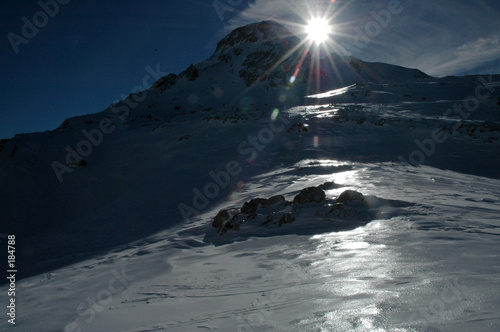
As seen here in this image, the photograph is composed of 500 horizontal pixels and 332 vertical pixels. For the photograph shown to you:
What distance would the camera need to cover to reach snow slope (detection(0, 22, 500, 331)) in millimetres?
2098

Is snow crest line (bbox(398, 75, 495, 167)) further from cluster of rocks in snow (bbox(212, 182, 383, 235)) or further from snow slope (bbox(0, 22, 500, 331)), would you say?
cluster of rocks in snow (bbox(212, 182, 383, 235))

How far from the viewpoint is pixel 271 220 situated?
17.0 feet

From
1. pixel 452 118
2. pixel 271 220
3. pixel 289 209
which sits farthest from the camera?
pixel 452 118

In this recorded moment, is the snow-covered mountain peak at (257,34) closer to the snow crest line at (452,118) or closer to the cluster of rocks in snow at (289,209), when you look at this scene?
the snow crest line at (452,118)

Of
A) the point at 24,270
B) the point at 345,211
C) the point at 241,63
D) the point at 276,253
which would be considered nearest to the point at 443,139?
the point at 345,211

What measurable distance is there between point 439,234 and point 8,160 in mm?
17110

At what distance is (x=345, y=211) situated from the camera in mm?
4906

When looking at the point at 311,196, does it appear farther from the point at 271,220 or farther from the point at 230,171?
the point at 230,171

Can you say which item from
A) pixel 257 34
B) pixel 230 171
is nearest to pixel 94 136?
pixel 230 171

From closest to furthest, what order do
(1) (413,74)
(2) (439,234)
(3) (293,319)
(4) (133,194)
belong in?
(3) (293,319) → (2) (439,234) → (4) (133,194) → (1) (413,74)

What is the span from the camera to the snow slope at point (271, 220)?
2.10 meters

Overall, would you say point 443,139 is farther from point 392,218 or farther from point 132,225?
point 132,225

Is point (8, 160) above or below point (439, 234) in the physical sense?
above

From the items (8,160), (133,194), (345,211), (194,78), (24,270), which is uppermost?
(194,78)
